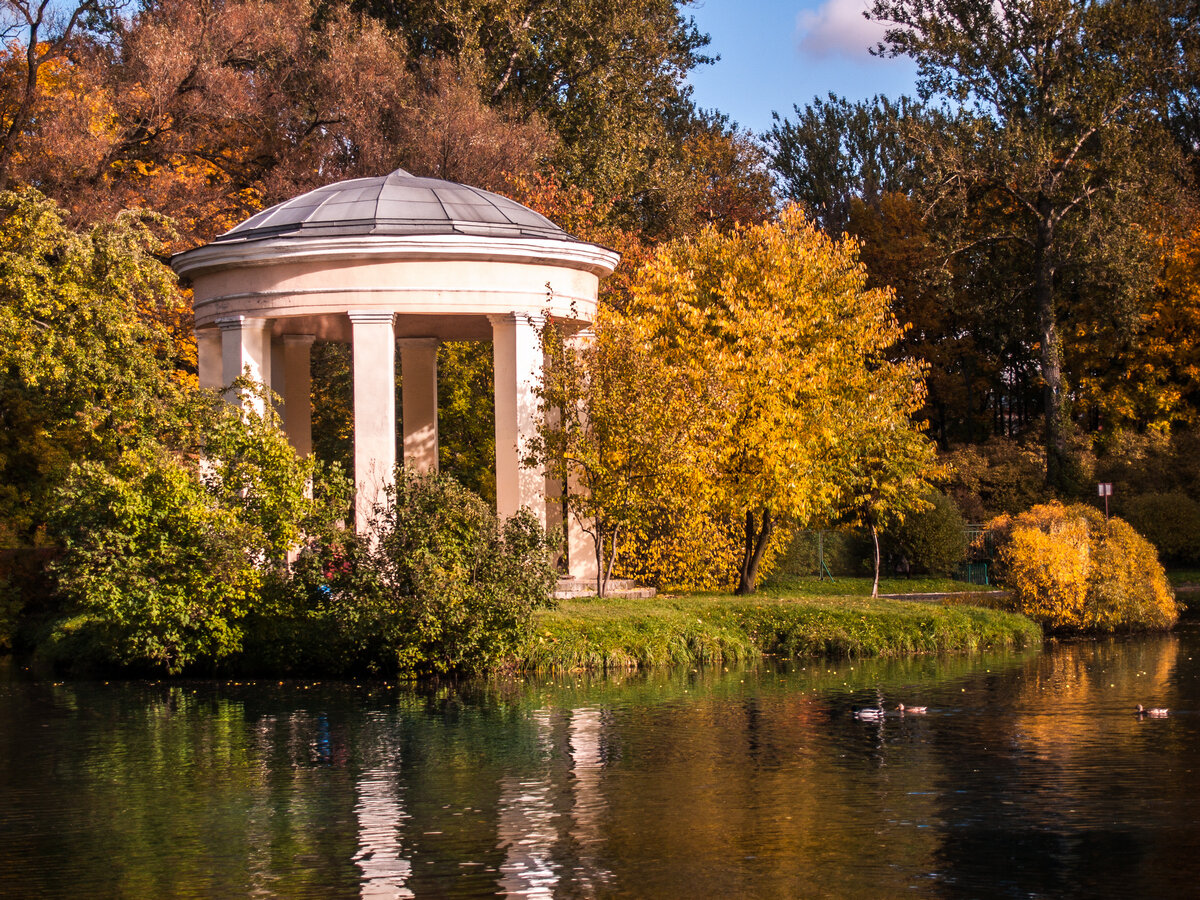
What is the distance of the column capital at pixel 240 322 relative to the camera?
97.3 ft

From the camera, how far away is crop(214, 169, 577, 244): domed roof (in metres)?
29.7

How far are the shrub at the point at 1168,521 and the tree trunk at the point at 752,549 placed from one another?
16278mm

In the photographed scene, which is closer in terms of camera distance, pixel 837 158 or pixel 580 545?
pixel 580 545

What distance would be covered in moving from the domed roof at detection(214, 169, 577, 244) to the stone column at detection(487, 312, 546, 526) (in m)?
2.02

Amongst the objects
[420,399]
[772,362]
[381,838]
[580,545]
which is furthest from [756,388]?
[381,838]

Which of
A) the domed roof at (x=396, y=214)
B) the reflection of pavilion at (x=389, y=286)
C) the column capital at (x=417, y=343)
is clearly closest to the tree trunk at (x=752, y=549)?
the reflection of pavilion at (x=389, y=286)

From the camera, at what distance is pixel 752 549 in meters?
35.6

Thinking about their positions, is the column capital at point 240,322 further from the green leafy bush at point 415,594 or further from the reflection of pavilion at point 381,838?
the reflection of pavilion at point 381,838

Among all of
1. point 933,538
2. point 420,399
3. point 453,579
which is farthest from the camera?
point 933,538

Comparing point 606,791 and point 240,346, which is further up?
point 240,346

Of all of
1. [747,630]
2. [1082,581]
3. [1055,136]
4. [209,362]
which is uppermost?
[1055,136]

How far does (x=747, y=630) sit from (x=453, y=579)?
7.43 m

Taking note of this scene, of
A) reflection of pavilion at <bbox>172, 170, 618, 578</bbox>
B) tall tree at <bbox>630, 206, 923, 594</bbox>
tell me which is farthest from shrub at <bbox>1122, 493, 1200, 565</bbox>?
reflection of pavilion at <bbox>172, 170, 618, 578</bbox>

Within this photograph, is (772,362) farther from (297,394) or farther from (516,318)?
(297,394)
